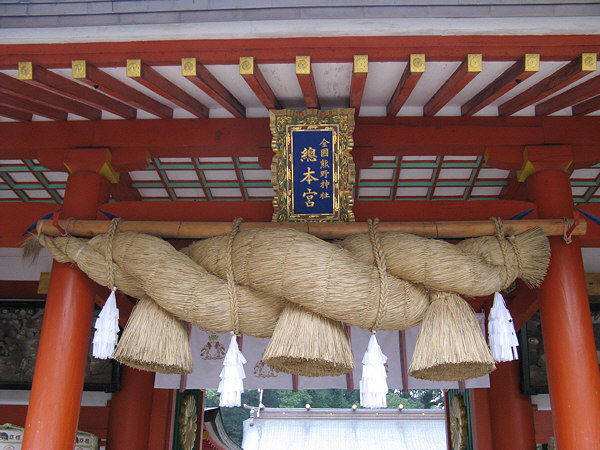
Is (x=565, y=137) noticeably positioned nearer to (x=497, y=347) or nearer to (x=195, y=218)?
(x=497, y=347)

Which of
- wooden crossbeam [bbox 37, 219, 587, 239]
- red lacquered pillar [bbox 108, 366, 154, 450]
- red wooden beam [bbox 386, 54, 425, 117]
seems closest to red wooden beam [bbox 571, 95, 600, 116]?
wooden crossbeam [bbox 37, 219, 587, 239]

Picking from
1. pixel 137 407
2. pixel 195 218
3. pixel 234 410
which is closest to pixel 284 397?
pixel 234 410

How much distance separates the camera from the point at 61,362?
129 inches

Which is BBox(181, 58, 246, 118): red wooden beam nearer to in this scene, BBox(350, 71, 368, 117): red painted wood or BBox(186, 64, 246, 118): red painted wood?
BBox(186, 64, 246, 118): red painted wood

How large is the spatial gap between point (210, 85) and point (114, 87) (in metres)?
0.56

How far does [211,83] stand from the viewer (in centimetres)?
325

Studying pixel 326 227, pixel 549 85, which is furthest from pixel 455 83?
pixel 326 227

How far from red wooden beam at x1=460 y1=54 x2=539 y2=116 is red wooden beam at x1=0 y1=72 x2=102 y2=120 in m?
2.48

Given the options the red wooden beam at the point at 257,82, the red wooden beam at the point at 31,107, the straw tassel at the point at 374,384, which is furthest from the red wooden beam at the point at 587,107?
the red wooden beam at the point at 31,107

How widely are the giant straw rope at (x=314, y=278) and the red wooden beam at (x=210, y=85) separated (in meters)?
0.84

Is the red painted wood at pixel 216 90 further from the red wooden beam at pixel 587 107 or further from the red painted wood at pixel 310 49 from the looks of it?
the red wooden beam at pixel 587 107

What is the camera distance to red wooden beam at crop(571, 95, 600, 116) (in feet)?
11.6

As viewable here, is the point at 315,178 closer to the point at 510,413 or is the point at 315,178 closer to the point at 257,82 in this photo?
the point at 257,82

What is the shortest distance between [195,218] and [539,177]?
7.39 ft
